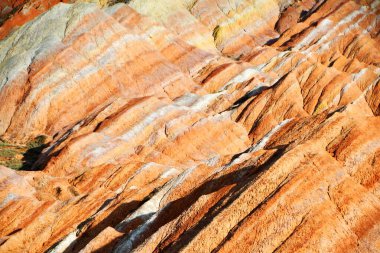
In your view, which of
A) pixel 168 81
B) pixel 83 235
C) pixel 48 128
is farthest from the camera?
pixel 168 81

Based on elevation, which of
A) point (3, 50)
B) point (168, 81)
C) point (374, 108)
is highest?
point (3, 50)

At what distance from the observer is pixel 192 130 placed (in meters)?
53.4

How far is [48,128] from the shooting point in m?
65.7

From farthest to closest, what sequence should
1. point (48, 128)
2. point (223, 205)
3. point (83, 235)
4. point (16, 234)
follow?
point (48, 128) → point (16, 234) → point (83, 235) → point (223, 205)

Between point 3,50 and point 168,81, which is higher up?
point 3,50

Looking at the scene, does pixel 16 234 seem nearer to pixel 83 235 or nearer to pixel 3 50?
pixel 83 235

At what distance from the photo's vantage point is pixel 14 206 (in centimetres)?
3497

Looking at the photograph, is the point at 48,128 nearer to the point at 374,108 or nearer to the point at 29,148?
the point at 29,148

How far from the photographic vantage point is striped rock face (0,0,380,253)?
60.3 ft

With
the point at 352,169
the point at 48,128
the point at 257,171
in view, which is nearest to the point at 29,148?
the point at 48,128

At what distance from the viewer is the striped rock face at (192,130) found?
1838 cm

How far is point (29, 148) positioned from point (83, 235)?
38399 mm

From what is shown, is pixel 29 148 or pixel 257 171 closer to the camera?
pixel 257 171

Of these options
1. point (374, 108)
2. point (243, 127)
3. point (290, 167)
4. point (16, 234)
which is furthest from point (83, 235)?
point (374, 108)
